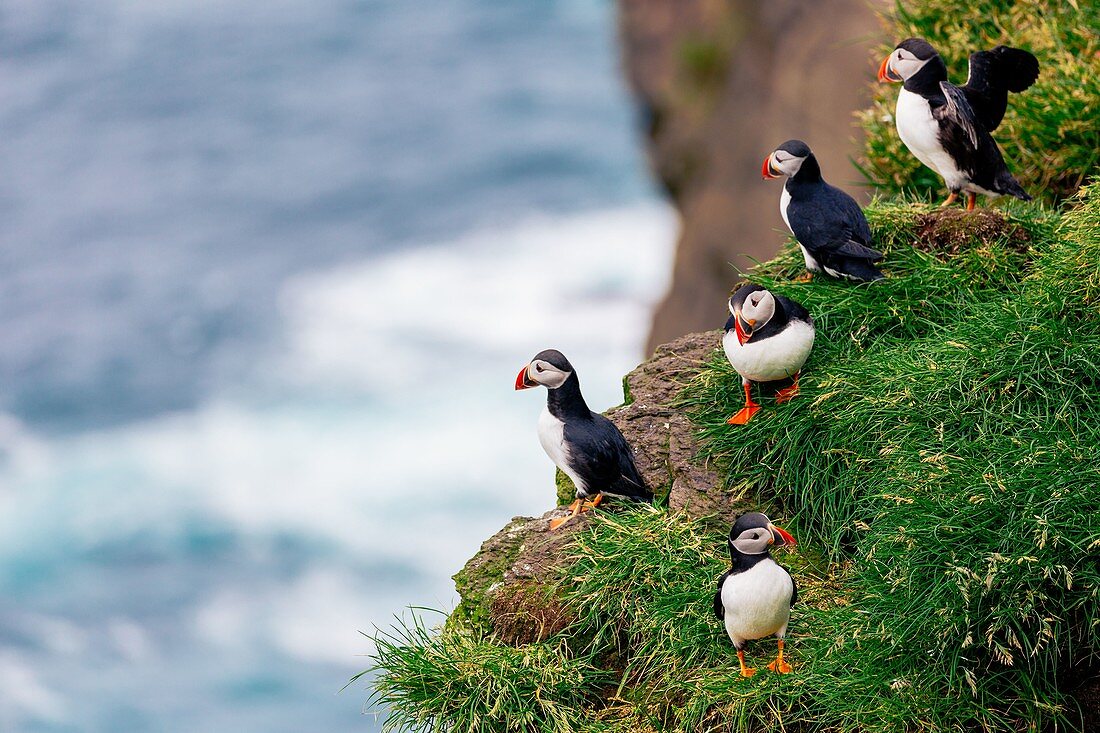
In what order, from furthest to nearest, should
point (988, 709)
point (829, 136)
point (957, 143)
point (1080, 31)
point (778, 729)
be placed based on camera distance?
1. point (829, 136)
2. point (1080, 31)
3. point (957, 143)
4. point (778, 729)
5. point (988, 709)

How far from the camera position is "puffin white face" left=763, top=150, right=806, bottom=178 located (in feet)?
18.7

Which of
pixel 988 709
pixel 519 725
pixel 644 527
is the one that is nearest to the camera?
pixel 988 709

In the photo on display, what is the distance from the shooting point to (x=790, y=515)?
5.21 metres

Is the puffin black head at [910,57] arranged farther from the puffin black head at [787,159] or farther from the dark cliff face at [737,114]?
the dark cliff face at [737,114]

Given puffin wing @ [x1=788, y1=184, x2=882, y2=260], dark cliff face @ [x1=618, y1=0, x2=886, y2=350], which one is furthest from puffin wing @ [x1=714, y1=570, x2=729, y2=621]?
dark cliff face @ [x1=618, y1=0, x2=886, y2=350]

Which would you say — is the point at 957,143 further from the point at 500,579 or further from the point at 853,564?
the point at 500,579

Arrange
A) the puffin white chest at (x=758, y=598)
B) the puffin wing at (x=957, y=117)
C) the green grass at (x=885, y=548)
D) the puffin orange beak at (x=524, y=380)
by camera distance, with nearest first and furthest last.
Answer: the green grass at (x=885, y=548), the puffin white chest at (x=758, y=598), the puffin orange beak at (x=524, y=380), the puffin wing at (x=957, y=117)

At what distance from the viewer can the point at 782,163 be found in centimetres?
571

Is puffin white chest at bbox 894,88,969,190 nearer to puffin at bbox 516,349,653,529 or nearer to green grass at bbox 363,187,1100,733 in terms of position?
green grass at bbox 363,187,1100,733

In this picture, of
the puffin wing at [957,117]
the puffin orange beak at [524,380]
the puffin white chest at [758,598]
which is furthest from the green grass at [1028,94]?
the puffin white chest at [758,598]

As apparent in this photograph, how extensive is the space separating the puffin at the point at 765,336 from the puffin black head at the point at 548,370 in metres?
0.71

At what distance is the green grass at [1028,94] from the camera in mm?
7234

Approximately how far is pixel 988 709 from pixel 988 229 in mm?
2705

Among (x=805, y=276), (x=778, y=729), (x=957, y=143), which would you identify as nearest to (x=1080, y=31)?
(x=957, y=143)
